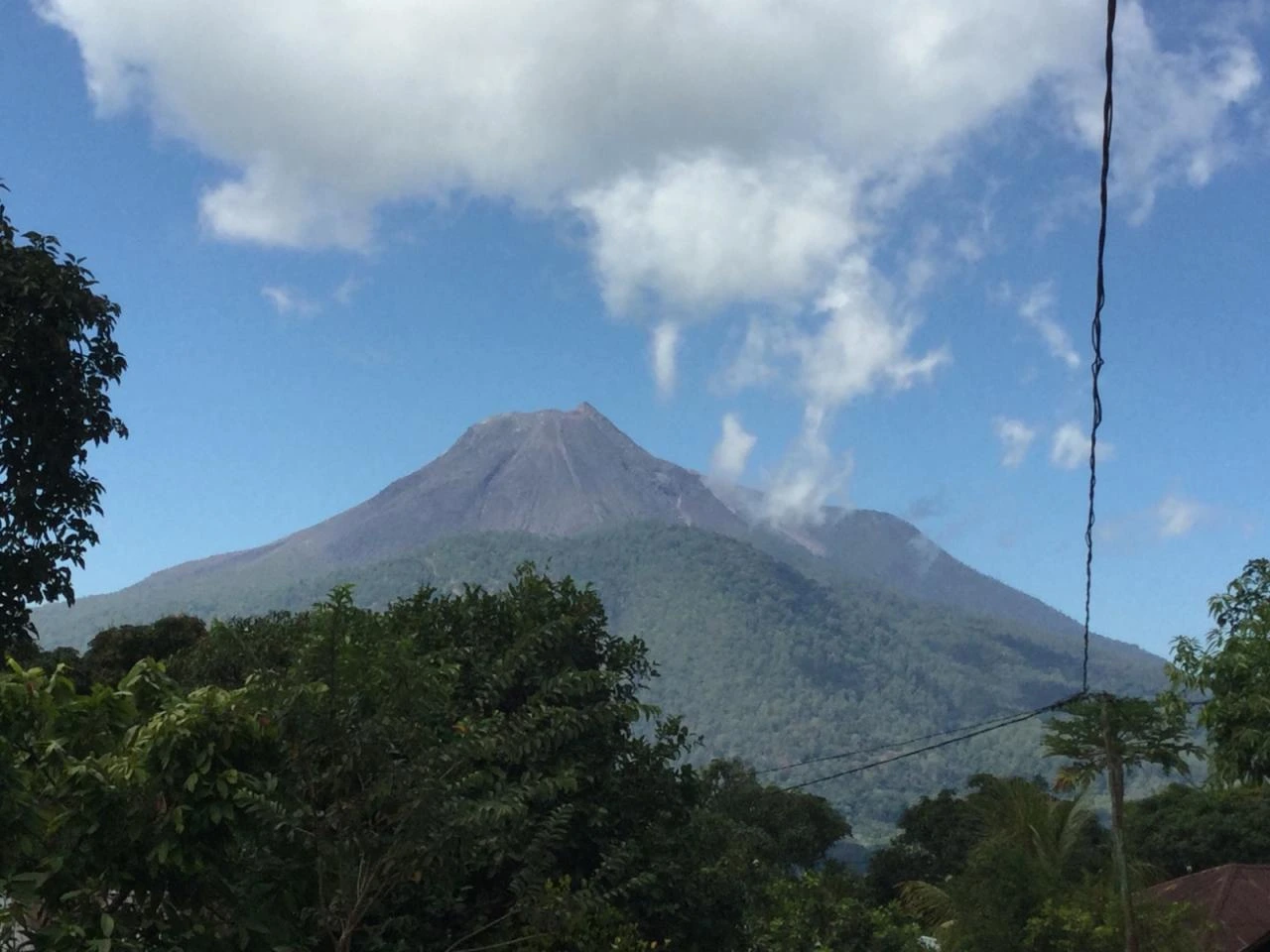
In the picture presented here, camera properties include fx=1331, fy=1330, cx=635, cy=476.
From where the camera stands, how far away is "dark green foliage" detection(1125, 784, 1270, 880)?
133ft

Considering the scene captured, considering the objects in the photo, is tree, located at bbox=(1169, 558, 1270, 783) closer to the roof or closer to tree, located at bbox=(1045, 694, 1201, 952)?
tree, located at bbox=(1045, 694, 1201, 952)

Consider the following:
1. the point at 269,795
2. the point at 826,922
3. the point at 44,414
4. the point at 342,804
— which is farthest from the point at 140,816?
the point at 826,922

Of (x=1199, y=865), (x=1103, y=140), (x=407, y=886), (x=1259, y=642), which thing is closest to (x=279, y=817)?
(x=407, y=886)

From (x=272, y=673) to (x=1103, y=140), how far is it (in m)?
4.65

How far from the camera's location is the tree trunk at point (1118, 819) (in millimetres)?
15672

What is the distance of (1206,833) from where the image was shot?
134 ft

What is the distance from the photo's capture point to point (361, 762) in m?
6.67

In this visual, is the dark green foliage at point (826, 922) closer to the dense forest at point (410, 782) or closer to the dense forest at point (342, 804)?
the dense forest at point (410, 782)

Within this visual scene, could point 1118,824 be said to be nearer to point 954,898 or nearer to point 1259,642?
point 1259,642

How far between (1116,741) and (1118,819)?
5.74 ft

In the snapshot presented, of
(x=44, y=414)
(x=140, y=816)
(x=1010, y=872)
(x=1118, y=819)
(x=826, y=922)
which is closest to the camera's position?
(x=140, y=816)

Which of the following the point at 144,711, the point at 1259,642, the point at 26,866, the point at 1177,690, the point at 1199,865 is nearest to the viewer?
the point at 26,866

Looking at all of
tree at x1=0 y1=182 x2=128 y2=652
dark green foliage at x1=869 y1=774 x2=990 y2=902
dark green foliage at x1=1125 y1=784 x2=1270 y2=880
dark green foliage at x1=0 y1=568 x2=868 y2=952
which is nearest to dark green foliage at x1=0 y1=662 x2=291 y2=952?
dark green foliage at x1=0 y1=568 x2=868 y2=952

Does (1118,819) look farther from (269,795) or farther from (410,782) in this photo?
(269,795)
